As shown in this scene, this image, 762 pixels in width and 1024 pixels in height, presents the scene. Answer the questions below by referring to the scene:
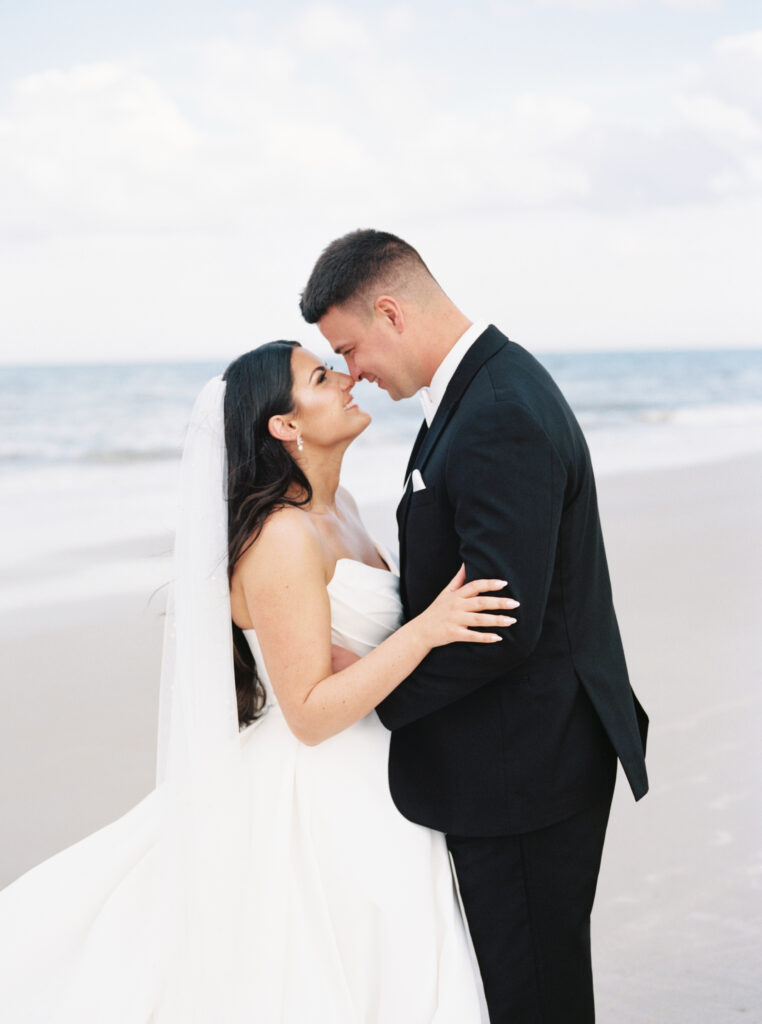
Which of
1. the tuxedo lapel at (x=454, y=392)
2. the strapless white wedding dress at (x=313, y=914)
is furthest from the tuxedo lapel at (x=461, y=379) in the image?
the strapless white wedding dress at (x=313, y=914)

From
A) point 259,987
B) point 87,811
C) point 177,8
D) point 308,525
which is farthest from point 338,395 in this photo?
point 177,8

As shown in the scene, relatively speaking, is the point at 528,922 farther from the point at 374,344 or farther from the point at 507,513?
the point at 374,344

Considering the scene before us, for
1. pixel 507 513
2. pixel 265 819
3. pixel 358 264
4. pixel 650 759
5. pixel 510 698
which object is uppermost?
pixel 358 264

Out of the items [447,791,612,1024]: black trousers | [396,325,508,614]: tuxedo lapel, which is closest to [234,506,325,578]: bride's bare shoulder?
[396,325,508,614]: tuxedo lapel

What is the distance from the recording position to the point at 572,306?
117ft

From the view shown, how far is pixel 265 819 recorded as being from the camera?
2.37 m

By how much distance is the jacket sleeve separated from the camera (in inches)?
76.8

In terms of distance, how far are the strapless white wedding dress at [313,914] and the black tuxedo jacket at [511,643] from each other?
12cm

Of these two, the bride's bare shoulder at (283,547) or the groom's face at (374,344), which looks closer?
the bride's bare shoulder at (283,547)

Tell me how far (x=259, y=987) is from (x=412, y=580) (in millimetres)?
988

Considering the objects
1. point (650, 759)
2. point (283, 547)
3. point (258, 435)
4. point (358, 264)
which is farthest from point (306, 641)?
point (650, 759)

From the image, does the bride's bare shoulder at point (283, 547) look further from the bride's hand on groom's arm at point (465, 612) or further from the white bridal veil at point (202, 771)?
the bride's hand on groom's arm at point (465, 612)

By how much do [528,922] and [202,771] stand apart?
813mm

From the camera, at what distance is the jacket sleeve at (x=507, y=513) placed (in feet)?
6.40
